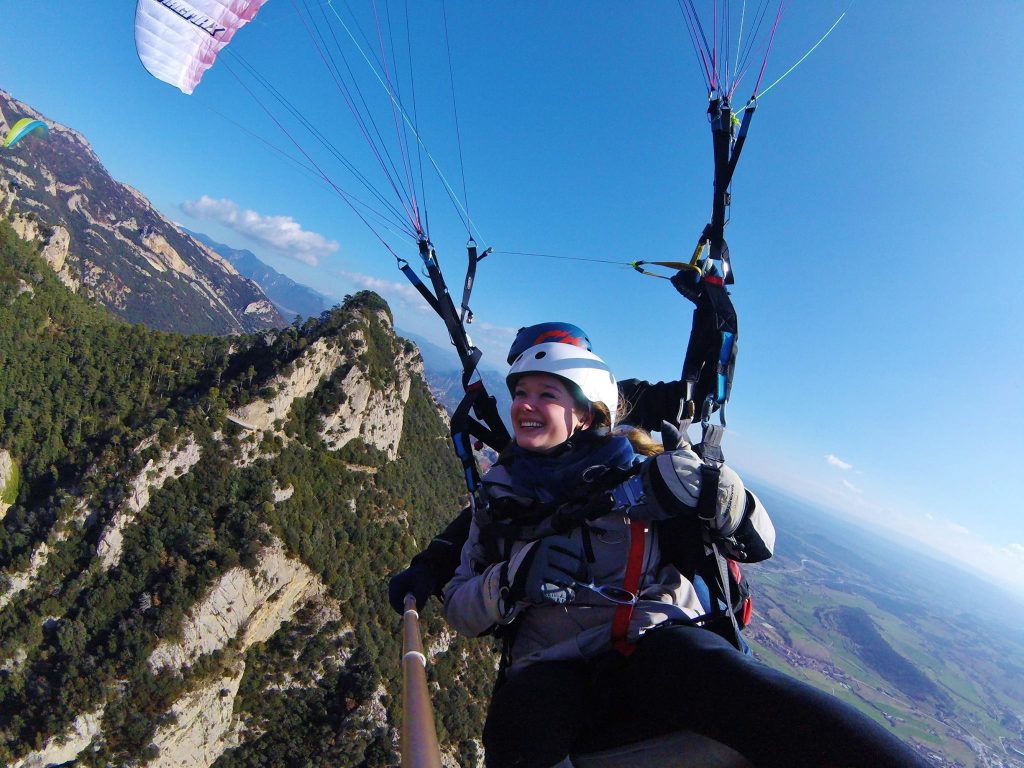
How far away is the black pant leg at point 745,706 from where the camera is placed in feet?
4.89

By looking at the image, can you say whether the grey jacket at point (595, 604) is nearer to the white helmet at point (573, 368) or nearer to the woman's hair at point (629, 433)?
the woman's hair at point (629, 433)

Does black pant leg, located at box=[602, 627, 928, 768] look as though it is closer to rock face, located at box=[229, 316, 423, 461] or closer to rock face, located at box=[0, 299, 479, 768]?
rock face, located at box=[0, 299, 479, 768]

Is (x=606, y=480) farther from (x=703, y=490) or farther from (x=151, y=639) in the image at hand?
(x=151, y=639)

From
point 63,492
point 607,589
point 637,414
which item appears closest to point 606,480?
point 607,589

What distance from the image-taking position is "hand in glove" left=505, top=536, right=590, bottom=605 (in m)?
2.27

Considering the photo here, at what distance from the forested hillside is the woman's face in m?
35.6

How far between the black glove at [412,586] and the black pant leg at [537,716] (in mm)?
721

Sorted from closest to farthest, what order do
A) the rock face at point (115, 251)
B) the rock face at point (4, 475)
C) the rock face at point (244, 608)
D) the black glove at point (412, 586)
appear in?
the black glove at point (412, 586) → the rock face at point (244, 608) → the rock face at point (4, 475) → the rock face at point (115, 251)

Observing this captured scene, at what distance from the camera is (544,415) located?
2918 mm

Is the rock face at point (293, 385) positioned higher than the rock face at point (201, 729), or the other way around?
the rock face at point (293, 385)

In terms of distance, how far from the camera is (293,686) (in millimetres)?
32812

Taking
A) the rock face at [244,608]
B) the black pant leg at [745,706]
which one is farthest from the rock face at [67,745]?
the black pant leg at [745,706]

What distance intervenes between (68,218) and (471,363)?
650ft

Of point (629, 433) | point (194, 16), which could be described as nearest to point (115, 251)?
point (194, 16)
